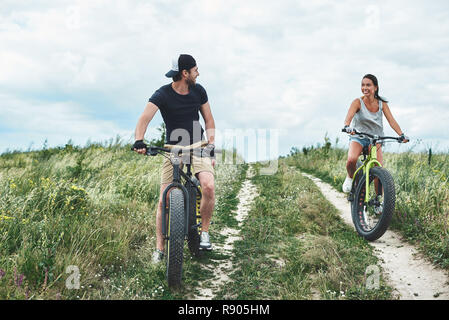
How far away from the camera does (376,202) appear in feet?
20.5

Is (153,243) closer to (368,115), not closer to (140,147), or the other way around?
(140,147)

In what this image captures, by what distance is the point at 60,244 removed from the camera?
4863 mm

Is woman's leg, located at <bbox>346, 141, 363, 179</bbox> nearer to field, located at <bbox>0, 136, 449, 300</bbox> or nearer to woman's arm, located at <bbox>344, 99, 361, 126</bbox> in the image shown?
woman's arm, located at <bbox>344, 99, 361, 126</bbox>

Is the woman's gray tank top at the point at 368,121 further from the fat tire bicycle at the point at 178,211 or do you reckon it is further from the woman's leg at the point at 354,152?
the fat tire bicycle at the point at 178,211

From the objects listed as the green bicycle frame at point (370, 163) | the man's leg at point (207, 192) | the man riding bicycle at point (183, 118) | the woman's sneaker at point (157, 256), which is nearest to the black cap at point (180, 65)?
the man riding bicycle at point (183, 118)

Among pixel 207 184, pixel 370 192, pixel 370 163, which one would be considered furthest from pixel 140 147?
pixel 370 192

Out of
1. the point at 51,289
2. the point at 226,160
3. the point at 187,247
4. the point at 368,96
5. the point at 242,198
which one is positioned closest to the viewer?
the point at 51,289

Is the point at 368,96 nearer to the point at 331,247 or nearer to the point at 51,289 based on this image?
the point at 331,247

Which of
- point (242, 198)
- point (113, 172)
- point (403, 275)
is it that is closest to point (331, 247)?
point (403, 275)

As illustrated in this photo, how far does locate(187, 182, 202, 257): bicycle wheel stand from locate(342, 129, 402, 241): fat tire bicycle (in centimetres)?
291

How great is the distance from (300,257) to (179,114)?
8.47 ft

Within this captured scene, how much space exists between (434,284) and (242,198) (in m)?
5.85

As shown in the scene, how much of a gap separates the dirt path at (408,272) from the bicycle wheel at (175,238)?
2.60 m

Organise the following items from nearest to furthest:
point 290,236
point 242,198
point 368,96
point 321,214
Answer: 1. point 290,236
2. point 368,96
3. point 321,214
4. point 242,198
